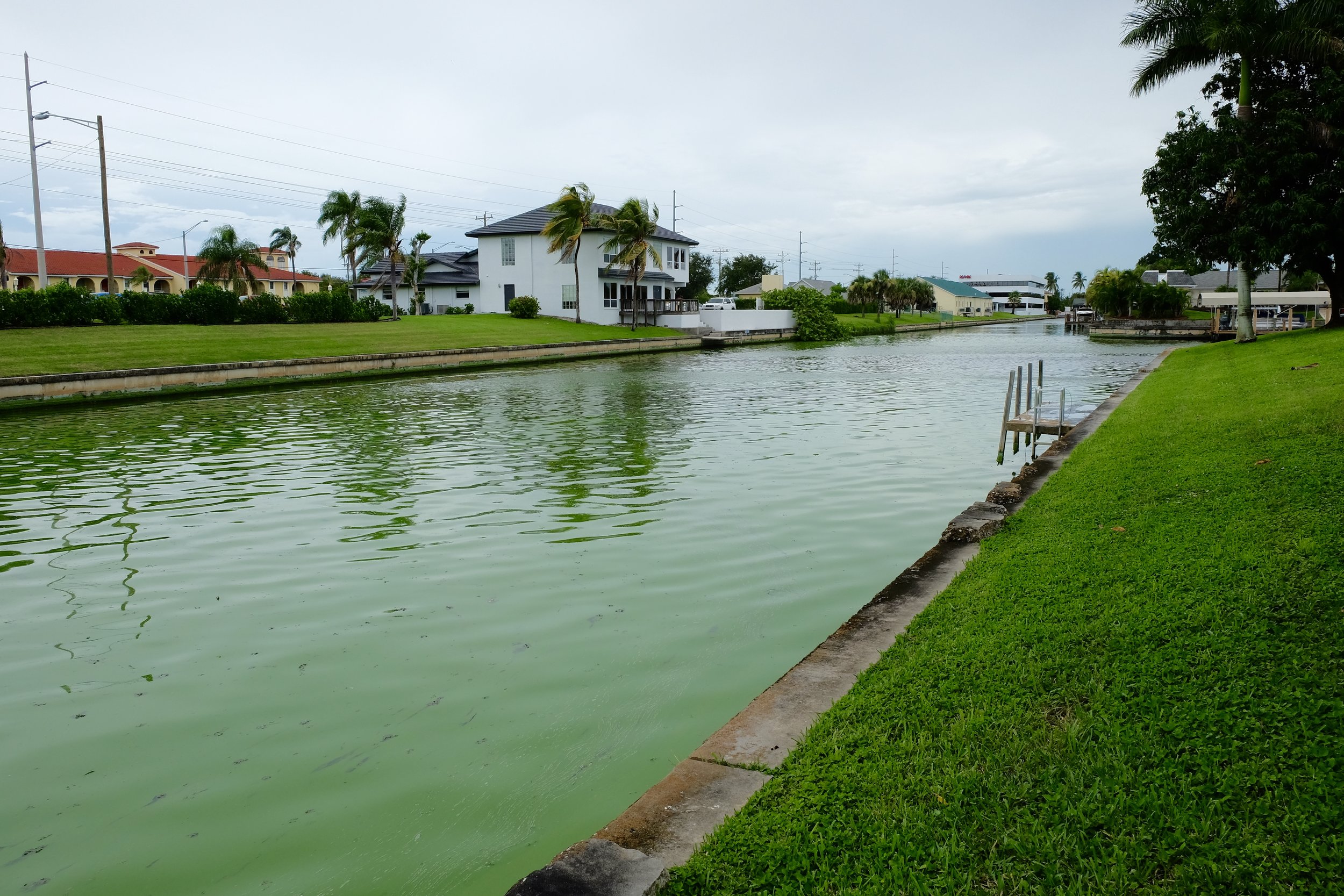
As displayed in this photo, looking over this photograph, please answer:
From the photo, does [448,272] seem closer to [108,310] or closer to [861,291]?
[108,310]

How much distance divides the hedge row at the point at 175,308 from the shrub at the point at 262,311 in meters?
0.02

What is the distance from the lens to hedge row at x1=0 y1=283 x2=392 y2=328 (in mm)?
31750

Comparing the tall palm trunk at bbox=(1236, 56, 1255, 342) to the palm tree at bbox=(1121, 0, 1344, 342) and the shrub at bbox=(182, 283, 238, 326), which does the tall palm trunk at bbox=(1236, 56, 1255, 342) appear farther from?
the shrub at bbox=(182, 283, 238, 326)

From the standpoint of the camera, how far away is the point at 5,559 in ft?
28.8

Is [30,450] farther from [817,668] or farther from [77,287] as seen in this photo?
[77,287]

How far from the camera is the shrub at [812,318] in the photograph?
64.1 m

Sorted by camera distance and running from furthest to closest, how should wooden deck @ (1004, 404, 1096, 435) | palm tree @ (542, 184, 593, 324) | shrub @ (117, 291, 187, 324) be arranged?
1. palm tree @ (542, 184, 593, 324)
2. shrub @ (117, 291, 187, 324)
3. wooden deck @ (1004, 404, 1096, 435)

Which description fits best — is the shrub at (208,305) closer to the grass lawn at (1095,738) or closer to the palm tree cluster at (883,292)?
the grass lawn at (1095,738)

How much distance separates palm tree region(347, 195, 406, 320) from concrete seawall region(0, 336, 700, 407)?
17.5 m

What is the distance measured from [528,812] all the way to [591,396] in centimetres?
2002

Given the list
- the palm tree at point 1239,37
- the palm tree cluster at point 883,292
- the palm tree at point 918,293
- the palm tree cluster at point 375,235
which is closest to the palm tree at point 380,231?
the palm tree cluster at point 375,235

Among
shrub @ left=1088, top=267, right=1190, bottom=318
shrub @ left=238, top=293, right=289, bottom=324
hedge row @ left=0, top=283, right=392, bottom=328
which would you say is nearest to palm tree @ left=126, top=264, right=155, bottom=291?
hedge row @ left=0, top=283, right=392, bottom=328

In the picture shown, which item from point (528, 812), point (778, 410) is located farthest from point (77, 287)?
point (528, 812)

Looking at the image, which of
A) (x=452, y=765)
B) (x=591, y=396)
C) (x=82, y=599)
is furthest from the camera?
(x=591, y=396)
